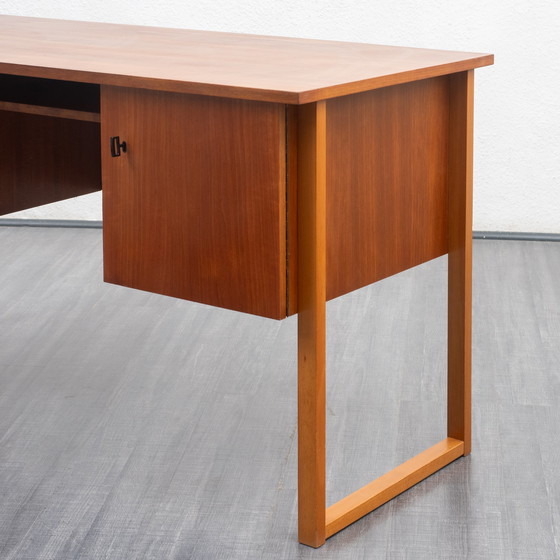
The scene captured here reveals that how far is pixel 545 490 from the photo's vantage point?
204 cm

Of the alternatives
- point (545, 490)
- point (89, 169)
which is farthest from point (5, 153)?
point (545, 490)

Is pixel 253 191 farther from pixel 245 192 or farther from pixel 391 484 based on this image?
pixel 391 484

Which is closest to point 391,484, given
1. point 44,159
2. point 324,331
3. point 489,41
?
point 324,331

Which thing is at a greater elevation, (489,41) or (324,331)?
(489,41)

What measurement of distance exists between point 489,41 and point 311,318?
2.65 m

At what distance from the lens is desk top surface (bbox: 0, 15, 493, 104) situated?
163 cm

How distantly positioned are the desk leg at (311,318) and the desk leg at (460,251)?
0.44 m

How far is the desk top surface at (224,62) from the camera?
163 cm

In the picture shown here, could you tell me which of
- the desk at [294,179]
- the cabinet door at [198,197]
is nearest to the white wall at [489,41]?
the desk at [294,179]

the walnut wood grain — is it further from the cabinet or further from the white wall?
the white wall

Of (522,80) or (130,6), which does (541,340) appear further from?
(130,6)

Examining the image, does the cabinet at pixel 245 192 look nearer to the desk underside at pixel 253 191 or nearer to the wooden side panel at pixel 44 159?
the desk underside at pixel 253 191

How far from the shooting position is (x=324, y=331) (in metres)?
1.76

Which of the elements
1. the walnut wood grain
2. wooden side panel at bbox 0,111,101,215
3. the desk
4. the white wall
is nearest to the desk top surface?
the desk
